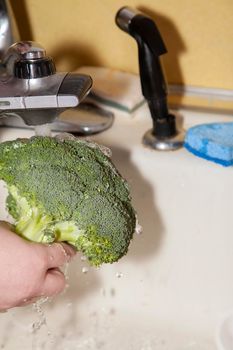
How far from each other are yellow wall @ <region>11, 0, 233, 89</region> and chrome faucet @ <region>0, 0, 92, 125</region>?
12.2 inches

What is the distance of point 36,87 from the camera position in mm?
459

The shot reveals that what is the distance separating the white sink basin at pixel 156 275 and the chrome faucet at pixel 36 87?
0.21m

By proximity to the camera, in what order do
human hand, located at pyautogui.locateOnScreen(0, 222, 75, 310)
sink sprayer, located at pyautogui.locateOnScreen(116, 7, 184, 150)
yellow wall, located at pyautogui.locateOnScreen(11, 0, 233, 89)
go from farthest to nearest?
1. yellow wall, located at pyautogui.locateOnScreen(11, 0, 233, 89)
2. sink sprayer, located at pyautogui.locateOnScreen(116, 7, 184, 150)
3. human hand, located at pyautogui.locateOnScreen(0, 222, 75, 310)

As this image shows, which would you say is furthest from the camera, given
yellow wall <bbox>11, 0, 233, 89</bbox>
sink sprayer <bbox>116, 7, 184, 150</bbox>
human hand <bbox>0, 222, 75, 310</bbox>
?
yellow wall <bbox>11, 0, 233, 89</bbox>

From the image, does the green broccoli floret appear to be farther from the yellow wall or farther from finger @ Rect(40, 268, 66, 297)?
the yellow wall

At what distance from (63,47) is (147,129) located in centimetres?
22

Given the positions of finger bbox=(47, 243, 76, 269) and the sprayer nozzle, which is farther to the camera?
the sprayer nozzle

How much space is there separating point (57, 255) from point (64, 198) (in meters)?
0.05

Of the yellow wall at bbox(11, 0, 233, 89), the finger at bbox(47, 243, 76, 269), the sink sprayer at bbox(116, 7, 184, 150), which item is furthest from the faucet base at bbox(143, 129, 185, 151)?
the finger at bbox(47, 243, 76, 269)

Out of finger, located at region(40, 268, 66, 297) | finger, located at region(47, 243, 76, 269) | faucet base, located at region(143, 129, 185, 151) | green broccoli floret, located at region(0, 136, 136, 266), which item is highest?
green broccoli floret, located at region(0, 136, 136, 266)

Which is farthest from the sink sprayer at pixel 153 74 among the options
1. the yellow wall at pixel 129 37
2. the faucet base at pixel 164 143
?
the yellow wall at pixel 129 37

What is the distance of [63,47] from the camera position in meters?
0.82

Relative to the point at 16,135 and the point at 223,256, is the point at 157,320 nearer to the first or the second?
the point at 223,256

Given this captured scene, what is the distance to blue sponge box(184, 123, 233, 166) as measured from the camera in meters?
0.63
